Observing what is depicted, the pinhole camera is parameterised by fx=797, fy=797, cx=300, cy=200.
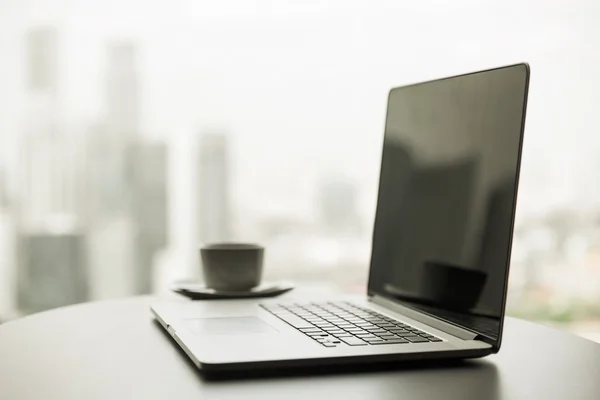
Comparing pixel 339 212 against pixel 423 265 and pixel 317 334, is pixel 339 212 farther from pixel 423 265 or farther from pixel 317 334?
pixel 317 334

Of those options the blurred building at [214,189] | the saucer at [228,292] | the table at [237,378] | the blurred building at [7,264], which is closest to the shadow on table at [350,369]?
the table at [237,378]

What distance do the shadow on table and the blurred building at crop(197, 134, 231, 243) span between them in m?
2.19

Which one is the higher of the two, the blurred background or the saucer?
the blurred background

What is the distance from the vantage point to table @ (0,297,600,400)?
71 centimetres

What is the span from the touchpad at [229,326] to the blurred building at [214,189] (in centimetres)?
203

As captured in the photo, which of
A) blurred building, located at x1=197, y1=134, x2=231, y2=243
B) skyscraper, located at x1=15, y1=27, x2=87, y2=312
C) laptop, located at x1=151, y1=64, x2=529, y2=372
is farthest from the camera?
blurred building, located at x1=197, y1=134, x2=231, y2=243

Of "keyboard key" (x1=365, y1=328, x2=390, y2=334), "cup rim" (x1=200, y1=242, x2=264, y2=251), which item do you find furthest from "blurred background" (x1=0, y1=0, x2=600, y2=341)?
"keyboard key" (x1=365, y1=328, x2=390, y2=334)

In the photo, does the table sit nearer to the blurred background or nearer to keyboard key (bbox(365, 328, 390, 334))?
keyboard key (bbox(365, 328, 390, 334))

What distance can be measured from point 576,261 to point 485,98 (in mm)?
2446

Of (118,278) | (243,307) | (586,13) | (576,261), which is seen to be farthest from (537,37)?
(243,307)

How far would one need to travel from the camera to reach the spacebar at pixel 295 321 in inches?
36.9

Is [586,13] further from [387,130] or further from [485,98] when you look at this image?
[485,98]

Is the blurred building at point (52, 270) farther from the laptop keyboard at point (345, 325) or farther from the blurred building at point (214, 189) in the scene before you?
the laptop keyboard at point (345, 325)

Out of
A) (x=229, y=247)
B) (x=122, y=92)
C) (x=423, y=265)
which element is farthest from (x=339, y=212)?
(x=423, y=265)
